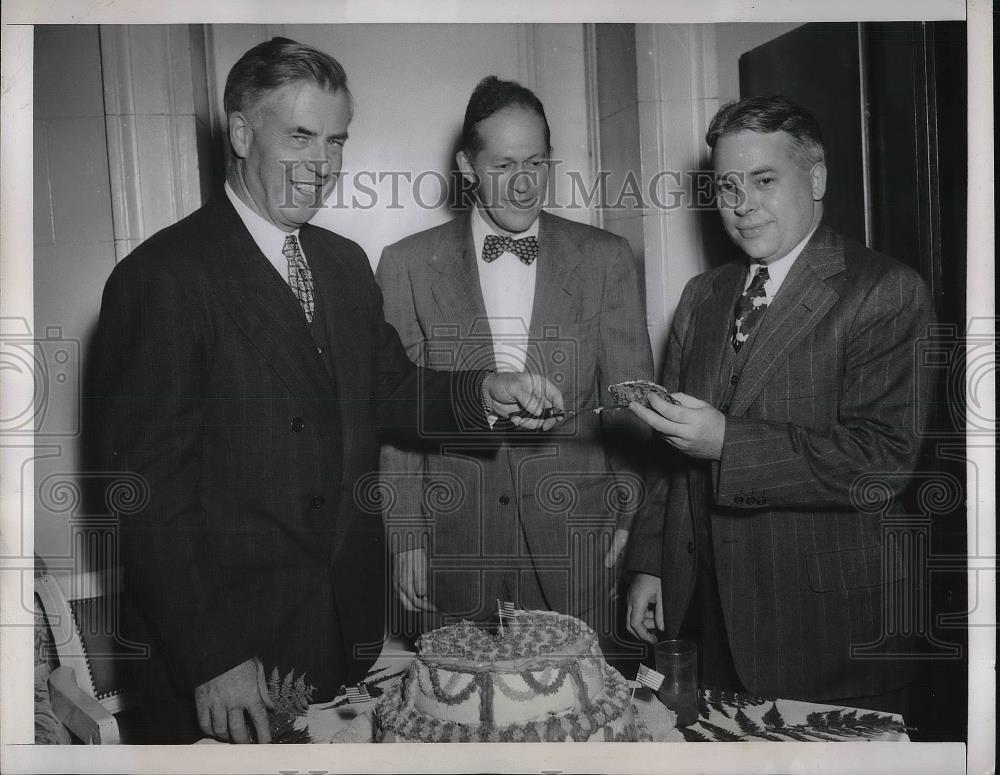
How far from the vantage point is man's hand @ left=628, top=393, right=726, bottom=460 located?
7.88 feet

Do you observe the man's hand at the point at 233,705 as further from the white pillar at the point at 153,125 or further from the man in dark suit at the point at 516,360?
the white pillar at the point at 153,125

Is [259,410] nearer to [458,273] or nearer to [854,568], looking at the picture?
[458,273]

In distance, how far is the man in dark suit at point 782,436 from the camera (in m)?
2.39

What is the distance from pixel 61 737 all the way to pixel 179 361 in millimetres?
1050

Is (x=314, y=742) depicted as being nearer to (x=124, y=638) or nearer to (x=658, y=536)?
(x=124, y=638)

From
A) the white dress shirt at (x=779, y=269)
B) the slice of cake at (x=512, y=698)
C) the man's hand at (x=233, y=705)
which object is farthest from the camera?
the white dress shirt at (x=779, y=269)

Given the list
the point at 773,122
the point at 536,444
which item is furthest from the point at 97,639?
the point at 773,122

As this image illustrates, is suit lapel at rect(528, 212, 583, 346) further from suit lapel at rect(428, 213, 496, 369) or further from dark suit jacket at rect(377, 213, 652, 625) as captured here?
suit lapel at rect(428, 213, 496, 369)

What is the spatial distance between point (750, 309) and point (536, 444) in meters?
0.66

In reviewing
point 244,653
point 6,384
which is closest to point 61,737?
point 244,653

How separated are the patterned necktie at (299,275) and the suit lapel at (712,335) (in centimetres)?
100

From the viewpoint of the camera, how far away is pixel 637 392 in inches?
97.2

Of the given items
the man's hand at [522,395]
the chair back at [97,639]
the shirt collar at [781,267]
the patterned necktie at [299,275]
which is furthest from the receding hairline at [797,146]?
the chair back at [97,639]

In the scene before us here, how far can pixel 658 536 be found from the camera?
2.52 meters
